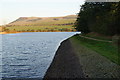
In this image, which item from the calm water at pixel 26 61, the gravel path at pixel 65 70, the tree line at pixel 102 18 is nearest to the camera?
the gravel path at pixel 65 70

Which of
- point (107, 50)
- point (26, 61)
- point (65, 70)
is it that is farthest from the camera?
point (26, 61)

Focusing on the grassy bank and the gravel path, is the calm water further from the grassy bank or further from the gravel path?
the grassy bank

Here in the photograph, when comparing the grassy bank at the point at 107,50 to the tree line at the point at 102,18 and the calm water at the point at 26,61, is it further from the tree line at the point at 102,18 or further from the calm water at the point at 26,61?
the tree line at the point at 102,18

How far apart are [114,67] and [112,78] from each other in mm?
2801

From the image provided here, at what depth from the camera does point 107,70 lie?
14773 millimetres

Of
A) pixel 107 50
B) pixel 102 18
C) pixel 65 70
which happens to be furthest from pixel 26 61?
pixel 102 18

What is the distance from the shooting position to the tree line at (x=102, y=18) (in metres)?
44.1

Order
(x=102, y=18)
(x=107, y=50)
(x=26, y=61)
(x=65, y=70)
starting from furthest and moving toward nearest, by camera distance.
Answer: (x=102, y=18), (x=26, y=61), (x=107, y=50), (x=65, y=70)

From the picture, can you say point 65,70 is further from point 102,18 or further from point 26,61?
point 102,18

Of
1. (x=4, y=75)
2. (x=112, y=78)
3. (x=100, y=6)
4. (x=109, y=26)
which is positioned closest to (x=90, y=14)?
(x=100, y=6)

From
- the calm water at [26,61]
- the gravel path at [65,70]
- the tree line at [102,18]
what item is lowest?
the calm water at [26,61]

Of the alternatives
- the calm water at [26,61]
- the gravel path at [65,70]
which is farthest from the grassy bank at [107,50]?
the calm water at [26,61]

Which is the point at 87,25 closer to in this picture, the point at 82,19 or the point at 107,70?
the point at 82,19

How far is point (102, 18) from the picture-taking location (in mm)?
55344
